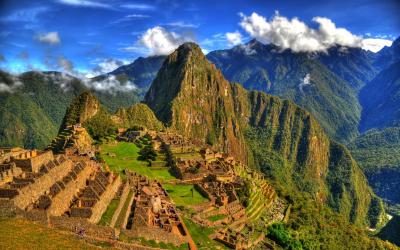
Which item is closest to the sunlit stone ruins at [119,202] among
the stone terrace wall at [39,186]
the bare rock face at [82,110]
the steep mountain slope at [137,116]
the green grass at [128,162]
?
the stone terrace wall at [39,186]

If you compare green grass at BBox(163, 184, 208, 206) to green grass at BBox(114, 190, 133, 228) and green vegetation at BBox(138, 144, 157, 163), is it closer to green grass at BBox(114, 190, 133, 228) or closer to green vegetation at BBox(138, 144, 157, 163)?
green grass at BBox(114, 190, 133, 228)

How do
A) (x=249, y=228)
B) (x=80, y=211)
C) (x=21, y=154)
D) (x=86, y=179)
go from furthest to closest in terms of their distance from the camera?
(x=249, y=228) → (x=21, y=154) → (x=86, y=179) → (x=80, y=211)

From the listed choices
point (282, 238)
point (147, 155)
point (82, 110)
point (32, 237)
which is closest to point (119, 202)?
point (32, 237)

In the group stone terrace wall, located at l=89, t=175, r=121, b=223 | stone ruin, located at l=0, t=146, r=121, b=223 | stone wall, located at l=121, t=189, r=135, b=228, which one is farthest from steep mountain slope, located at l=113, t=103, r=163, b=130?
stone wall, located at l=121, t=189, r=135, b=228

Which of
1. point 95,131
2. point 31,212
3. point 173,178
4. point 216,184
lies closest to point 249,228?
point 216,184

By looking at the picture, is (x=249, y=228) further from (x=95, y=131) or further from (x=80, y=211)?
(x=95, y=131)

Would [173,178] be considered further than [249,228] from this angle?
Yes

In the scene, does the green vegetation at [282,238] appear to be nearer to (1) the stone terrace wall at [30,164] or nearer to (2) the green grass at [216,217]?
(2) the green grass at [216,217]

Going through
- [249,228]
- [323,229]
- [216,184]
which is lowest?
[323,229]
